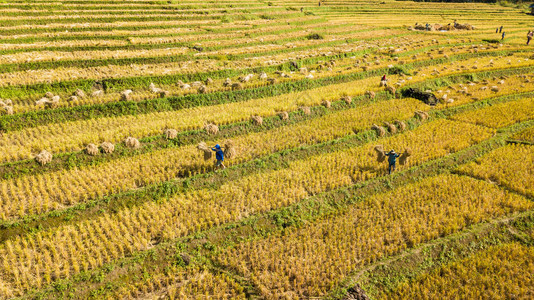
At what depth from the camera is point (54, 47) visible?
34.9 meters

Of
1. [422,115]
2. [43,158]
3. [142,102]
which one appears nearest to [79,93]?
[142,102]

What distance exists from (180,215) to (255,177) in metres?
4.81

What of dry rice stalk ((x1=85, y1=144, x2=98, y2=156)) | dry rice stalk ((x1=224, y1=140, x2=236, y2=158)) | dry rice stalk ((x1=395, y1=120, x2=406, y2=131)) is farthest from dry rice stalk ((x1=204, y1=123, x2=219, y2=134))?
dry rice stalk ((x1=395, y1=120, x2=406, y2=131))

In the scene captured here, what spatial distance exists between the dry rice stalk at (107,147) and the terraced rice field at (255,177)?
0.13 meters

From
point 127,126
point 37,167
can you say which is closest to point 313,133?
point 127,126

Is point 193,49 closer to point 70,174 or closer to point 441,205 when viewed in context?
point 70,174

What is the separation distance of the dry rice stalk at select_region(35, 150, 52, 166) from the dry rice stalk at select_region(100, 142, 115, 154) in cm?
261

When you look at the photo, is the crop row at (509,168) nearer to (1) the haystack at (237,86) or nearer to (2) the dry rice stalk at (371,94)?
(2) the dry rice stalk at (371,94)

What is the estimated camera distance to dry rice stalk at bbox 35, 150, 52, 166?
54.4ft

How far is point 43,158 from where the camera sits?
1664 centimetres

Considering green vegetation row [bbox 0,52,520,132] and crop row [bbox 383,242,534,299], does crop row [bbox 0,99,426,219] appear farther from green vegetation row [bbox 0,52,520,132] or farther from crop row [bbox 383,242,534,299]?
crop row [bbox 383,242,534,299]

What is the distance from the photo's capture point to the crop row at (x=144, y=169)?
14641mm

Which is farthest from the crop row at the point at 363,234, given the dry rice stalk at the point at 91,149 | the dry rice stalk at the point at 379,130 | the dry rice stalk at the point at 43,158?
the dry rice stalk at the point at 43,158

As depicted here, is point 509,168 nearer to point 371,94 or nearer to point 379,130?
point 379,130
